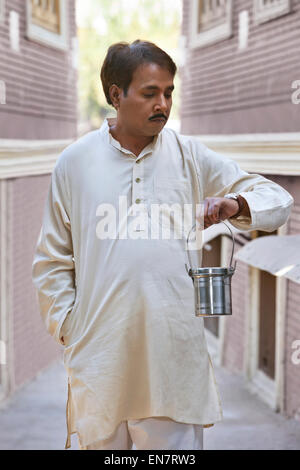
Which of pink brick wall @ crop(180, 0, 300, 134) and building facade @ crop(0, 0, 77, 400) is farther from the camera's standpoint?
building facade @ crop(0, 0, 77, 400)

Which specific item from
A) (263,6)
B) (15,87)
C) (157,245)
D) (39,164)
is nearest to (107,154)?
(157,245)

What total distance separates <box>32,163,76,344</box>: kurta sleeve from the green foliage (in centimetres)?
2301

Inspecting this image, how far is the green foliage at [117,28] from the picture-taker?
28.3 metres

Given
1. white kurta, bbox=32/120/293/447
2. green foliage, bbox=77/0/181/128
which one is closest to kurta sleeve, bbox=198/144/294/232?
white kurta, bbox=32/120/293/447

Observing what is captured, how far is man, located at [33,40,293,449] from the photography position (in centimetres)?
267

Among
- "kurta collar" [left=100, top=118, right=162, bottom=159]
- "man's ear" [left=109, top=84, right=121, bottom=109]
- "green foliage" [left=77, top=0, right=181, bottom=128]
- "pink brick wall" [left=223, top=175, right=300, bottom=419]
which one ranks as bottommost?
"pink brick wall" [left=223, top=175, right=300, bottom=419]

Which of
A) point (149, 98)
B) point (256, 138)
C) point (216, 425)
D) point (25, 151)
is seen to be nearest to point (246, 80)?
point (256, 138)

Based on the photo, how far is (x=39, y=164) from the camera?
912 cm

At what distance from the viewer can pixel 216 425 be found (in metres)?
7.41

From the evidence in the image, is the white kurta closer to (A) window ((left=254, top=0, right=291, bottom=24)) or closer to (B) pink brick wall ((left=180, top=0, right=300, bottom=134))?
(B) pink brick wall ((left=180, top=0, right=300, bottom=134))

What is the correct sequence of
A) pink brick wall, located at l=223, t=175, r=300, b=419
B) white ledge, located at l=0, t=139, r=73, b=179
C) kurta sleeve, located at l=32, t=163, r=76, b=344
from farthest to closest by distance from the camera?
white ledge, located at l=0, t=139, r=73, b=179, pink brick wall, located at l=223, t=175, r=300, b=419, kurta sleeve, located at l=32, t=163, r=76, b=344

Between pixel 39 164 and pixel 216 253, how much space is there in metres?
2.51

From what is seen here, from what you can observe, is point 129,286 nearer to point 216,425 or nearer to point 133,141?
point 133,141
